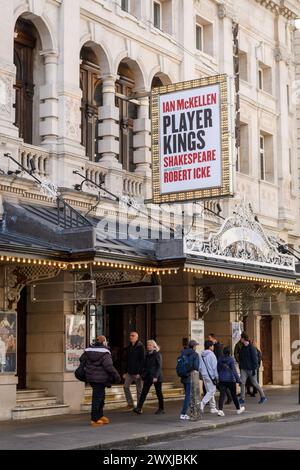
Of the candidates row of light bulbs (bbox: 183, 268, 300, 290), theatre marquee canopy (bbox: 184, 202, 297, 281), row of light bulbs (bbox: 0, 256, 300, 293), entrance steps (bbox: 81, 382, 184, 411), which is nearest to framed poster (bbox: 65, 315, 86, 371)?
entrance steps (bbox: 81, 382, 184, 411)

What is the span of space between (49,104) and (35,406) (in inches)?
296

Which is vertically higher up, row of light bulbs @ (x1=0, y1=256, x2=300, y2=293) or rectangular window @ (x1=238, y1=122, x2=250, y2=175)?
rectangular window @ (x1=238, y1=122, x2=250, y2=175)

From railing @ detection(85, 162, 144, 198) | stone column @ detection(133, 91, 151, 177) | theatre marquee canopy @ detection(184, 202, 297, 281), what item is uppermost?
stone column @ detection(133, 91, 151, 177)

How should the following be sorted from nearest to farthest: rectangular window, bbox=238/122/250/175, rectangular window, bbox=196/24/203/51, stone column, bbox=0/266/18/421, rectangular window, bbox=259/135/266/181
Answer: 1. stone column, bbox=0/266/18/421
2. rectangular window, bbox=196/24/203/51
3. rectangular window, bbox=238/122/250/175
4. rectangular window, bbox=259/135/266/181

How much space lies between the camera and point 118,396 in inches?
918

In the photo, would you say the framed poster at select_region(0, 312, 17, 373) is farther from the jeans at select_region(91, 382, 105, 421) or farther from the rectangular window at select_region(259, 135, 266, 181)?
the rectangular window at select_region(259, 135, 266, 181)

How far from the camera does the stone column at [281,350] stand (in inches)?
1309

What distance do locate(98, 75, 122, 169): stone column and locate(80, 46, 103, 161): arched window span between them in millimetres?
194

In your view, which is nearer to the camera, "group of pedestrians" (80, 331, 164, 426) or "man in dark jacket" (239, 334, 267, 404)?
"group of pedestrians" (80, 331, 164, 426)

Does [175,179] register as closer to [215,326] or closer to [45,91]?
[45,91]

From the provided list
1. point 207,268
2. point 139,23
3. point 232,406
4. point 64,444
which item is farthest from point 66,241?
Result: point 139,23

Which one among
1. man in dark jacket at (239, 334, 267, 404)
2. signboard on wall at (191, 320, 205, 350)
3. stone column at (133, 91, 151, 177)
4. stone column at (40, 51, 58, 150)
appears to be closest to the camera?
stone column at (40, 51, 58, 150)

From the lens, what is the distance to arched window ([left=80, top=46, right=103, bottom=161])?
2494 cm

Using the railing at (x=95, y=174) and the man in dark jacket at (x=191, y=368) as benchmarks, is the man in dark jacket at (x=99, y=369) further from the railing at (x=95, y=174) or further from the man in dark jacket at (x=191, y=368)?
the railing at (x=95, y=174)
